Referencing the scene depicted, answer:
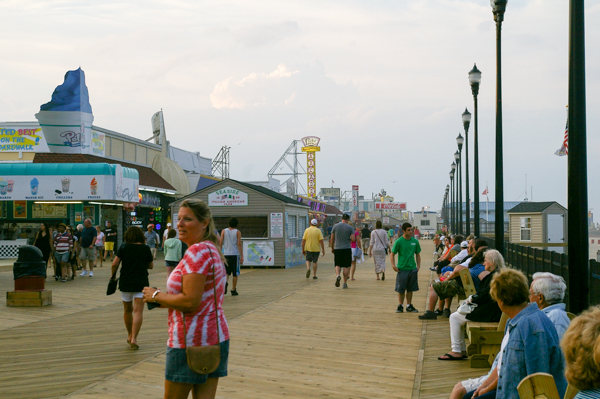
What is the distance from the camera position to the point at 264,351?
7918 millimetres

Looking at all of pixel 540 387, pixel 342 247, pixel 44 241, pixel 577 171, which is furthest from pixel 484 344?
pixel 44 241

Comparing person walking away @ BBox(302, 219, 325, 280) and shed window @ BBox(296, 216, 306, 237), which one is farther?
shed window @ BBox(296, 216, 306, 237)

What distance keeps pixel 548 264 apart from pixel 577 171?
652cm

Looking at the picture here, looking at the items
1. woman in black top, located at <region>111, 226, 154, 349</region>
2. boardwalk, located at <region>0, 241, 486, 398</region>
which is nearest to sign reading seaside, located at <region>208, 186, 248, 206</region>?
boardwalk, located at <region>0, 241, 486, 398</region>

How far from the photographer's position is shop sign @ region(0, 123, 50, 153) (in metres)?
31.4

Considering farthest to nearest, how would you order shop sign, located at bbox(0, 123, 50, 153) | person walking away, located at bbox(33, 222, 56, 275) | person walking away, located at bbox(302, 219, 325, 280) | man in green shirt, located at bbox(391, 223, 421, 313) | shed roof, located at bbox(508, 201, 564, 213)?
shed roof, located at bbox(508, 201, 564, 213) → shop sign, located at bbox(0, 123, 50, 153) → person walking away, located at bbox(302, 219, 325, 280) → person walking away, located at bbox(33, 222, 56, 275) → man in green shirt, located at bbox(391, 223, 421, 313)

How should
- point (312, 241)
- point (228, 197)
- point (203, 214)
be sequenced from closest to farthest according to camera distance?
point (203, 214) → point (312, 241) → point (228, 197)

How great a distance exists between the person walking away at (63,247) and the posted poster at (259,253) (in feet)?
22.9

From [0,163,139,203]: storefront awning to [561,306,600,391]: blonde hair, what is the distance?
27.7 meters

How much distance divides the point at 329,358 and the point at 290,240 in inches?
631

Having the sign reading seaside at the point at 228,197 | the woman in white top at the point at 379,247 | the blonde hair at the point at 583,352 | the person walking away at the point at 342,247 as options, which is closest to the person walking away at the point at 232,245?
the person walking away at the point at 342,247

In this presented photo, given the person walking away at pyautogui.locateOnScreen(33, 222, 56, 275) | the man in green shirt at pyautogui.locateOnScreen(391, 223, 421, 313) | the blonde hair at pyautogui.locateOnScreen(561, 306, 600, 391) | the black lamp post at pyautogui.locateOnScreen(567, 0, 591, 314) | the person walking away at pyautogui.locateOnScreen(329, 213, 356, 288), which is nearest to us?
the blonde hair at pyautogui.locateOnScreen(561, 306, 600, 391)

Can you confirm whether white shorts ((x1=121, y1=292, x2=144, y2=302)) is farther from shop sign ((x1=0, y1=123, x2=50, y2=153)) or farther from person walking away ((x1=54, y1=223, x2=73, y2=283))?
shop sign ((x1=0, y1=123, x2=50, y2=153))

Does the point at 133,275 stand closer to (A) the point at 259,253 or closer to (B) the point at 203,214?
(B) the point at 203,214
